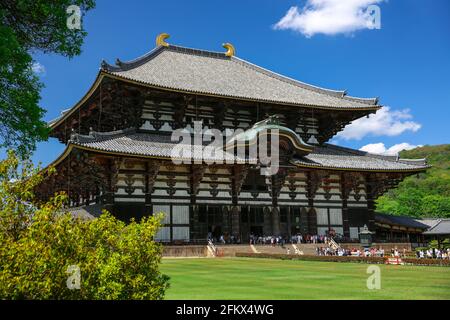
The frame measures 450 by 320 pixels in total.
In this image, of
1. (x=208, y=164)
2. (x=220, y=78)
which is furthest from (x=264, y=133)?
(x=220, y=78)

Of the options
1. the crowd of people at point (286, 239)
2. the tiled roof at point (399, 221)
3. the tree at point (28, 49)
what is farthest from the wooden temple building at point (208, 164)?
the tree at point (28, 49)

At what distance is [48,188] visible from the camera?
4750cm

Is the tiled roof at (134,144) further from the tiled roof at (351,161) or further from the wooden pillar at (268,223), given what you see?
the tiled roof at (351,161)

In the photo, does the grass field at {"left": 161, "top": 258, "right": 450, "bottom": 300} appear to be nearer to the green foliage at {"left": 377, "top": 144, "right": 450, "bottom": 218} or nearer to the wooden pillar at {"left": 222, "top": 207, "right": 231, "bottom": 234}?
the wooden pillar at {"left": 222, "top": 207, "right": 231, "bottom": 234}

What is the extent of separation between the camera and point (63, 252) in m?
8.75

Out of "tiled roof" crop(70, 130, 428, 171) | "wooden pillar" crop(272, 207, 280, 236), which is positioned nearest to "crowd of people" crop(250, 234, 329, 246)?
"wooden pillar" crop(272, 207, 280, 236)

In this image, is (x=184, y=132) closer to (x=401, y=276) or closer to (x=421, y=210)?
→ (x=401, y=276)

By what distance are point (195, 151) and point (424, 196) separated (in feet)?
244

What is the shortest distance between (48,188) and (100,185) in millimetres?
12623

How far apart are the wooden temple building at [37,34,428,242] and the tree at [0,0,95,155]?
52.2 ft

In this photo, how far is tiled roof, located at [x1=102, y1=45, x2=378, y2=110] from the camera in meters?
41.3

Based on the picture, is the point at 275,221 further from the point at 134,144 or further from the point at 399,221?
the point at 399,221

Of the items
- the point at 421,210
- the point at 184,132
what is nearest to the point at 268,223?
the point at 184,132
